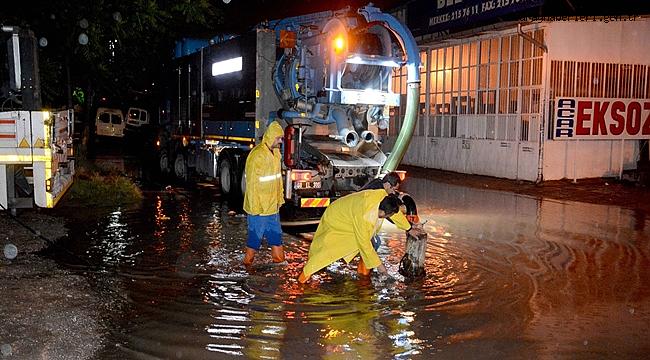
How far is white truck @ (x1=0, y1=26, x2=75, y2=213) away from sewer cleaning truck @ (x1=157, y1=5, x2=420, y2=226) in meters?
3.64

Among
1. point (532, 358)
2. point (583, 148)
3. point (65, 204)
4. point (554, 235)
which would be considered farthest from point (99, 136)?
point (532, 358)

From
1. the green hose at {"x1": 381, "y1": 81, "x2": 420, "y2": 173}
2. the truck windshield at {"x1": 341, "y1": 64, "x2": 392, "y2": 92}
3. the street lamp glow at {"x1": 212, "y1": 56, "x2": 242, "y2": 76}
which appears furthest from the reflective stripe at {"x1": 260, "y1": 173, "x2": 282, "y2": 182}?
the street lamp glow at {"x1": 212, "y1": 56, "x2": 242, "y2": 76}

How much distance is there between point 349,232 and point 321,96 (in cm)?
461

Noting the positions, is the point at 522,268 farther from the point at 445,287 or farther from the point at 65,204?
the point at 65,204

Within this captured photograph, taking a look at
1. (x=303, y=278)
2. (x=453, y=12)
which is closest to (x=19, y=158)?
(x=303, y=278)

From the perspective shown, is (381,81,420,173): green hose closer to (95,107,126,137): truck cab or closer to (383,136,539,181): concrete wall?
(383,136,539,181): concrete wall

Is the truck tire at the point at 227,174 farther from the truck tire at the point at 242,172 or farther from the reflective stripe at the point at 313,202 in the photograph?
the reflective stripe at the point at 313,202

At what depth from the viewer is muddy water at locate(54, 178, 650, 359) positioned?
18.3ft

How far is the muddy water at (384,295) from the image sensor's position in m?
5.59

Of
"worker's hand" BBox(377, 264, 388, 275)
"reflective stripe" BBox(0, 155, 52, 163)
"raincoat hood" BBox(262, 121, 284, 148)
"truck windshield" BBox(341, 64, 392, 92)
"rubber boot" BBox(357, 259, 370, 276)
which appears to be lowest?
"rubber boot" BBox(357, 259, 370, 276)

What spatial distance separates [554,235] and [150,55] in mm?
13564

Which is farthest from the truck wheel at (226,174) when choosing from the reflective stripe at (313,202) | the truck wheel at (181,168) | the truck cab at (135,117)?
the truck cab at (135,117)

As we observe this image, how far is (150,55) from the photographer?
786 inches

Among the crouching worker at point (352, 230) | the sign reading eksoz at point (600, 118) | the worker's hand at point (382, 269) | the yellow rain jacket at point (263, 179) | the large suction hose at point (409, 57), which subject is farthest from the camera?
the sign reading eksoz at point (600, 118)
